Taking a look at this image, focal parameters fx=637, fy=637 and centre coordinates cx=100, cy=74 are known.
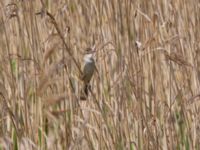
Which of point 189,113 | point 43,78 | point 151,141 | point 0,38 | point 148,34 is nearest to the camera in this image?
point 43,78

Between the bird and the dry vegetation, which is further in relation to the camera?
the dry vegetation

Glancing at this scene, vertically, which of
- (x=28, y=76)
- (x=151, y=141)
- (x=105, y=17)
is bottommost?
(x=151, y=141)

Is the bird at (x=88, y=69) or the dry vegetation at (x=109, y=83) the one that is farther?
the dry vegetation at (x=109, y=83)

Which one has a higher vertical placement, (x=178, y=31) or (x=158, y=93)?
(x=178, y=31)

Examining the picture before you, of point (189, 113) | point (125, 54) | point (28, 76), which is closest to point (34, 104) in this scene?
point (28, 76)

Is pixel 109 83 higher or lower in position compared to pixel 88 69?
lower

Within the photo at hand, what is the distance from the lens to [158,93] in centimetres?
213

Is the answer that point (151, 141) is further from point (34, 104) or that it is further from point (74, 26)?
point (74, 26)

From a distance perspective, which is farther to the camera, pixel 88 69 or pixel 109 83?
pixel 109 83

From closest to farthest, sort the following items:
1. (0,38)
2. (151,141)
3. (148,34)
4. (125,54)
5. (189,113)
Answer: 1. (151,141)
2. (189,113)
3. (125,54)
4. (148,34)
5. (0,38)

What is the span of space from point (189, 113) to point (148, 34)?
0.46m

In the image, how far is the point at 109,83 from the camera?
2.10m

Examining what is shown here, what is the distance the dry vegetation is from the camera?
66.5 inches

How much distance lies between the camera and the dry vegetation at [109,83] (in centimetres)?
169
